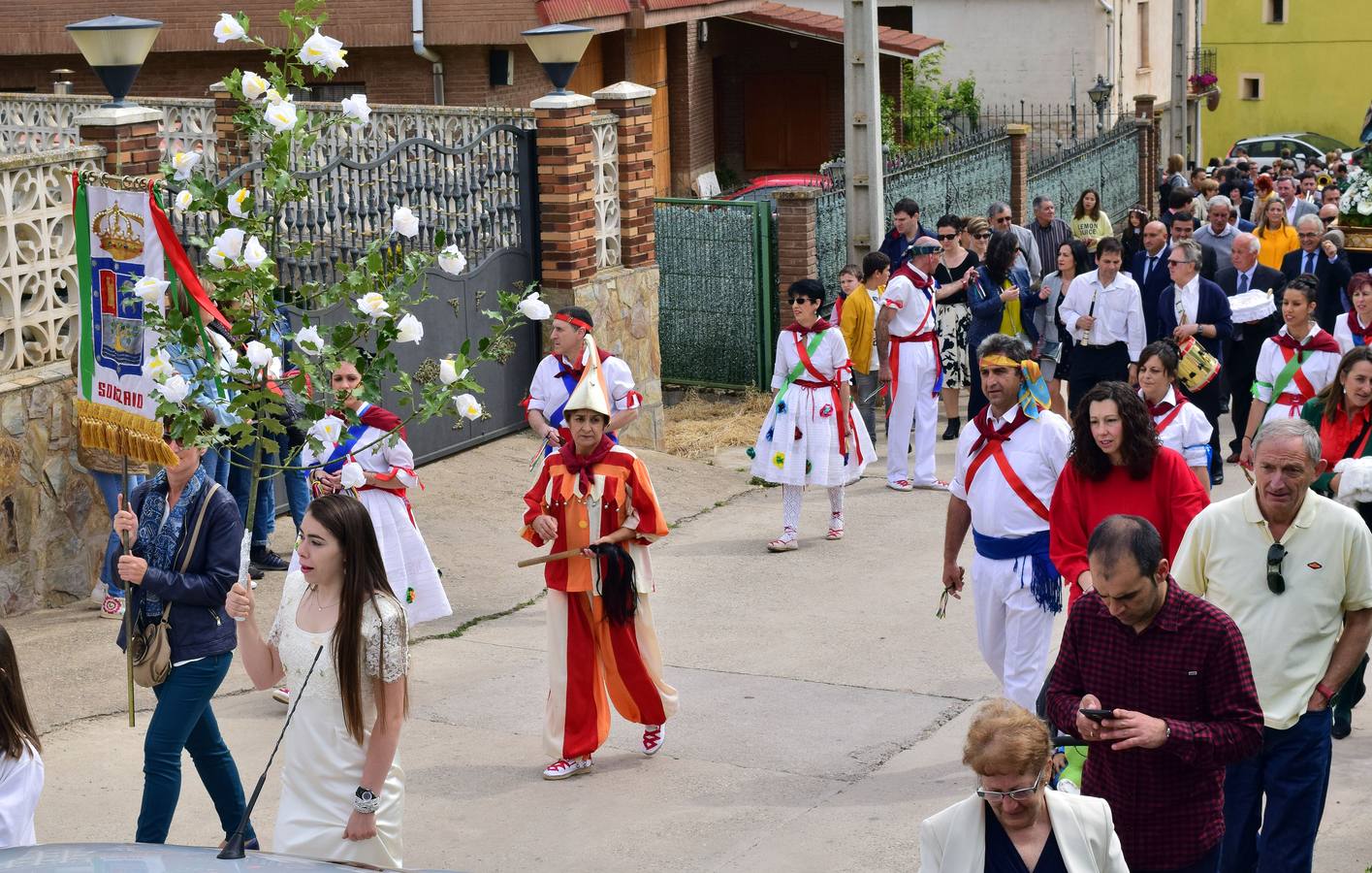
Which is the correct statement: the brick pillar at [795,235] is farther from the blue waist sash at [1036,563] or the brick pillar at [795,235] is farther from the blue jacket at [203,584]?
the blue jacket at [203,584]

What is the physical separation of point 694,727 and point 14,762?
4.14 meters

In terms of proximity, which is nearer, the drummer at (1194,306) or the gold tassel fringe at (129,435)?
the gold tassel fringe at (129,435)

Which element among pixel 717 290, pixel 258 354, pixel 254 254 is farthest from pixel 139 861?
pixel 717 290

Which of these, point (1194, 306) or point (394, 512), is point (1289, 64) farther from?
point (394, 512)

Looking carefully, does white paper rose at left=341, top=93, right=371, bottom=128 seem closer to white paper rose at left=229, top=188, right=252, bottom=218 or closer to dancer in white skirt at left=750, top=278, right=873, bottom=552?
white paper rose at left=229, top=188, right=252, bottom=218

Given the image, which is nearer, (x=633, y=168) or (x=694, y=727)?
(x=694, y=727)

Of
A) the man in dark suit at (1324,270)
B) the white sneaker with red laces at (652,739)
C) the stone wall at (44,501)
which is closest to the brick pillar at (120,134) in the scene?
the stone wall at (44,501)

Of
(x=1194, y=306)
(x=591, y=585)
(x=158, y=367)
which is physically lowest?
(x=591, y=585)

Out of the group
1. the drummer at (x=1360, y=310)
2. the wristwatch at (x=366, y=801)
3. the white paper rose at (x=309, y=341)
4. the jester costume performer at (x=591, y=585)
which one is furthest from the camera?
the drummer at (x=1360, y=310)

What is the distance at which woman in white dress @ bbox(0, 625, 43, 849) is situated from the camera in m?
4.90

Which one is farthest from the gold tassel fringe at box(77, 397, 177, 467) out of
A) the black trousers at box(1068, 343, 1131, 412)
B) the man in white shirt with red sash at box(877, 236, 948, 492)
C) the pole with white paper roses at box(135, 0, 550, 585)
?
the black trousers at box(1068, 343, 1131, 412)

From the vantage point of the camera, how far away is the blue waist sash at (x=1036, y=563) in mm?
7402

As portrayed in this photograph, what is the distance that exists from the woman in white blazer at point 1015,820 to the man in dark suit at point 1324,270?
36.5 ft

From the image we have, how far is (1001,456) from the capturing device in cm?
745
